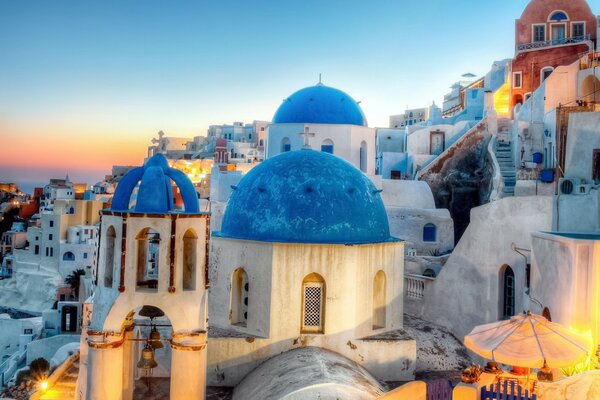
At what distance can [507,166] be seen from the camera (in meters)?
28.1

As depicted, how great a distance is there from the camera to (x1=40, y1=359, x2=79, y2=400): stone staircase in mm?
20770

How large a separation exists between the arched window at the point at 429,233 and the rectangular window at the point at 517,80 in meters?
14.8

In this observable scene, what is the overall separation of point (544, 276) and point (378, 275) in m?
3.56

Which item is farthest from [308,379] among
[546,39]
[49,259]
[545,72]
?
[49,259]

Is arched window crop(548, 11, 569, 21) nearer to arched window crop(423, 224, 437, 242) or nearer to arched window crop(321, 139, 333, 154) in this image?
arched window crop(423, 224, 437, 242)

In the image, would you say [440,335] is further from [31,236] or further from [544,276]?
[31,236]

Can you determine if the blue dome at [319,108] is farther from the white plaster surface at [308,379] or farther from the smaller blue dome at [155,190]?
the smaller blue dome at [155,190]

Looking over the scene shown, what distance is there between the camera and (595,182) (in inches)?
661

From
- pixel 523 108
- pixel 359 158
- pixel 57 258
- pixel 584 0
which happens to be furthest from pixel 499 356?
pixel 57 258

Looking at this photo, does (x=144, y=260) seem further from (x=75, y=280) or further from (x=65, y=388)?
(x=75, y=280)

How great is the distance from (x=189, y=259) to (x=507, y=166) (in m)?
21.4

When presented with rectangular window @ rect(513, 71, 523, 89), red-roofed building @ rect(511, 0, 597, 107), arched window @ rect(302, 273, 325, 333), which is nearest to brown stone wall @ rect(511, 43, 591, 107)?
red-roofed building @ rect(511, 0, 597, 107)

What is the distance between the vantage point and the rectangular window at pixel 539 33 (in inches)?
1363

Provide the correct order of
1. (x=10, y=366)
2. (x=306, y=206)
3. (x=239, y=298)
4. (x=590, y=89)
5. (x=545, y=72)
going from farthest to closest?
(x=10, y=366), (x=545, y=72), (x=590, y=89), (x=239, y=298), (x=306, y=206)
